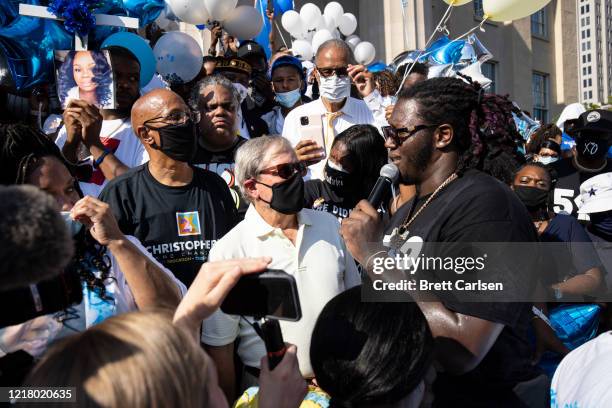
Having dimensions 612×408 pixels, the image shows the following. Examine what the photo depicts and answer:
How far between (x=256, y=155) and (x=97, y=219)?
109 cm

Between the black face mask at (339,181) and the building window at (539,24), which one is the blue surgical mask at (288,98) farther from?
the building window at (539,24)

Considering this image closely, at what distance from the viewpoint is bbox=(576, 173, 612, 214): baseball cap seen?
4.71 meters

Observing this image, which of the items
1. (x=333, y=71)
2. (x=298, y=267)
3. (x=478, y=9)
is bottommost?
(x=298, y=267)

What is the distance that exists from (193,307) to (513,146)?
5.25 feet

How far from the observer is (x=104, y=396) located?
1210mm

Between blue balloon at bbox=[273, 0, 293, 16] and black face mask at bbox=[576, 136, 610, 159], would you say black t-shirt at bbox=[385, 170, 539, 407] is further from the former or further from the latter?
blue balloon at bbox=[273, 0, 293, 16]

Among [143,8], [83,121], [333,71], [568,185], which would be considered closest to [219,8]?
[143,8]

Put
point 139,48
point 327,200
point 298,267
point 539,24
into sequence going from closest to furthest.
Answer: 1. point 298,267
2. point 327,200
3. point 139,48
4. point 539,24

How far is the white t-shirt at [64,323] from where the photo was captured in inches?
77.2

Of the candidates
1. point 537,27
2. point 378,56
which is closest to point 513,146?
point 378,56

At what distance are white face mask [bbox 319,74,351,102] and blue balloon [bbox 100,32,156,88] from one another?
4.30 ft

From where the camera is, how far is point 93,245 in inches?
97.1

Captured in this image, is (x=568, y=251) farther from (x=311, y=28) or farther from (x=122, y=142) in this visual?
(x=311, y=28)

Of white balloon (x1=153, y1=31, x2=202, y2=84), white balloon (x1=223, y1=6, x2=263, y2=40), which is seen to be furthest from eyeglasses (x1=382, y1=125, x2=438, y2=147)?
white balloon (x1=223, y1=6, x2=263, y2=40)
